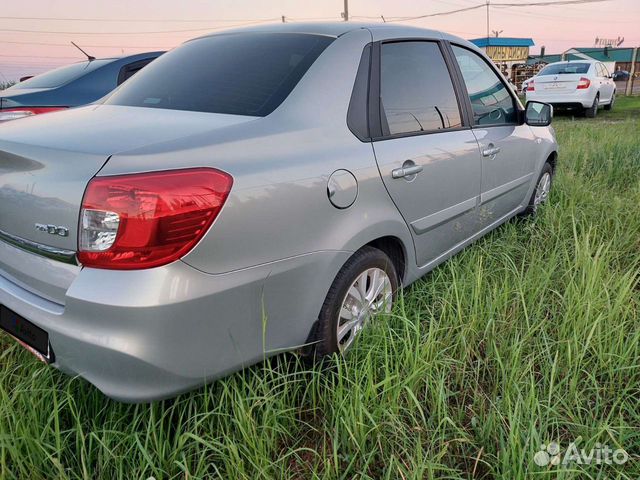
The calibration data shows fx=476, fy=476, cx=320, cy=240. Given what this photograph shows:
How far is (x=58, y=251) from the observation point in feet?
4.74

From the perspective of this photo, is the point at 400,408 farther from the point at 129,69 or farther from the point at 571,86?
the point at 571,86

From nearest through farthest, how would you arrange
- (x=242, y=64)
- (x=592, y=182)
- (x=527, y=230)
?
(x=242, y=64) → (x=527, y=230) → (x=592, y=182)

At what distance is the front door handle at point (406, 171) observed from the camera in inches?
81.8

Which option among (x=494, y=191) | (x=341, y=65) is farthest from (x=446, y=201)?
(x=341, y=65)

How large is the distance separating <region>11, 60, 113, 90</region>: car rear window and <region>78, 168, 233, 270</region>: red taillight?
4.33 meters

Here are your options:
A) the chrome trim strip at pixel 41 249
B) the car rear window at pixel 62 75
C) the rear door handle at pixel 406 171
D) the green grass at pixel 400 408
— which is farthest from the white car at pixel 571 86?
the chrome trim strip at pixel 41 249

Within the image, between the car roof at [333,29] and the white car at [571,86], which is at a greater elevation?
the car roof at [333,29]

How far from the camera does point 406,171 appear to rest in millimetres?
2146

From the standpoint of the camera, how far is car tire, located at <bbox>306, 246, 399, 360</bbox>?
1.87 meters

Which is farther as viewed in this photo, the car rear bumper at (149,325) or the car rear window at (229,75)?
the car rear window at (229,75)

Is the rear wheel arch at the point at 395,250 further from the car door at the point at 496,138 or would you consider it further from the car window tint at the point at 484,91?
the car window tint at the point at 484,91

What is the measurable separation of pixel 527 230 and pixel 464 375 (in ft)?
6.42

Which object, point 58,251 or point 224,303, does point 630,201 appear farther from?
point 58,251
